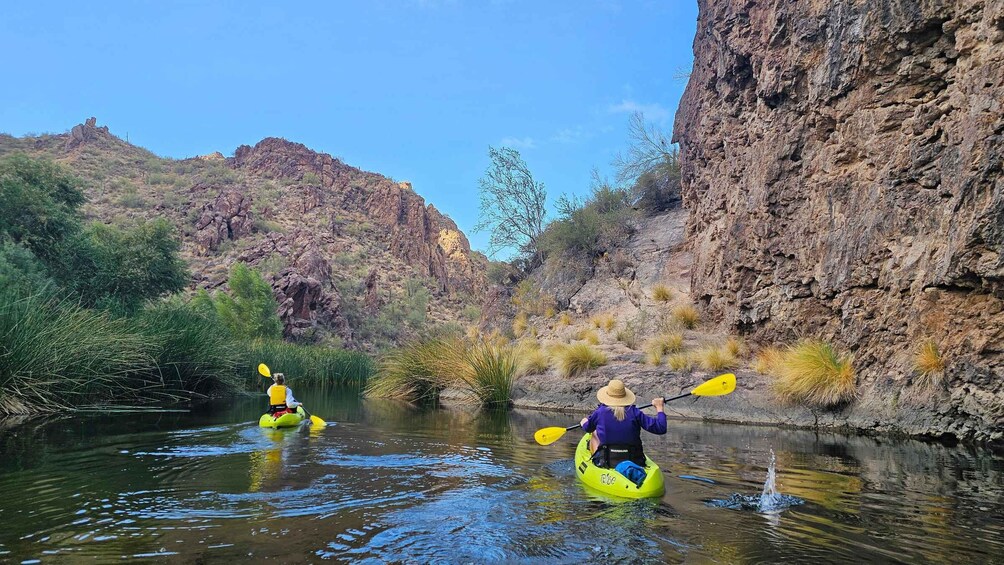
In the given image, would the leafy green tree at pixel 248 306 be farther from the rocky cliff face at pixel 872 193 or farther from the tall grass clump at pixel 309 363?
the rocky cliff face at pixel 872 193

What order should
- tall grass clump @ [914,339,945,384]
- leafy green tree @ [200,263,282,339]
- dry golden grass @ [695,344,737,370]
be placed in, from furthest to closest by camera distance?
1. leafy green tree @ [200,263,282,339]
2. dry golden grass @ [695,344,737,370]
3. tall grass clump @ [914,339,945,384]

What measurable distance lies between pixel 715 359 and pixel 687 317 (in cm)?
389

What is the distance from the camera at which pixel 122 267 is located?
22.4 m

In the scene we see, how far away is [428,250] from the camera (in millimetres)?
76625

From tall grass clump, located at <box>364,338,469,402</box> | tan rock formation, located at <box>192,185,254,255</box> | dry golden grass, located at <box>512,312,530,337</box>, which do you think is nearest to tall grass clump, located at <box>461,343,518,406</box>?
tall grass clump, located at <box>364,338,469,402</box>

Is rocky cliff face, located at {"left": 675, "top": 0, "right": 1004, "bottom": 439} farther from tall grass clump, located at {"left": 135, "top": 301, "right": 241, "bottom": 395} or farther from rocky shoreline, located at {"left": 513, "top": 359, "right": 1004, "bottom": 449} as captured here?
tall grass clump, located at {"left": 135, "top": 301, "right": 241, "bottom": 395}

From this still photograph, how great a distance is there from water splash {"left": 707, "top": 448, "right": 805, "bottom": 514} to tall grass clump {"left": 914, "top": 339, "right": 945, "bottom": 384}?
19.4 ft

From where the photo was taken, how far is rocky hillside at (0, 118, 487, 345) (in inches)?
1959

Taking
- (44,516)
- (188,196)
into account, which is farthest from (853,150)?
(188,196)

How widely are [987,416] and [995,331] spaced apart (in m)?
1.27

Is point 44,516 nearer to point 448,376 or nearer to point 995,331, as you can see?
point 995,331

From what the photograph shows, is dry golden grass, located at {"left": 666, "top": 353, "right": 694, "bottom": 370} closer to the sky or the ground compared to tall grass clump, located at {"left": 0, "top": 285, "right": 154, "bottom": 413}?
closer to the ground

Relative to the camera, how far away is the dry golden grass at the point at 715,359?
49.1ft

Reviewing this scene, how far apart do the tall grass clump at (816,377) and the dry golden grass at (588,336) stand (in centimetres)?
700
